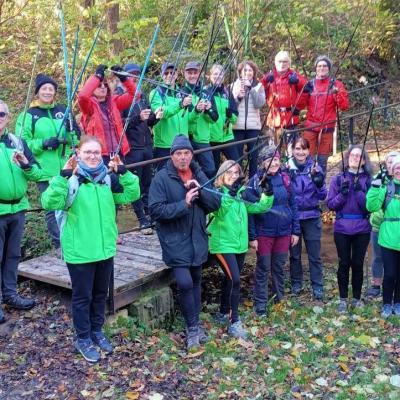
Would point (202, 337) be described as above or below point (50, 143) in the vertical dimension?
below

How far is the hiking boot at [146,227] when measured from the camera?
6.66 meters

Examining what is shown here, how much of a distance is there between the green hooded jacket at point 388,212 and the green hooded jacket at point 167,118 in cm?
→ 237

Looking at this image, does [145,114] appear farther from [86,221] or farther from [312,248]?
[312,248]

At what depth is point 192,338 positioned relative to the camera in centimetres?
519

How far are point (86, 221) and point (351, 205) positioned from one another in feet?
9.62

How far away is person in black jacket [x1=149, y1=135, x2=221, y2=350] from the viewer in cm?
490

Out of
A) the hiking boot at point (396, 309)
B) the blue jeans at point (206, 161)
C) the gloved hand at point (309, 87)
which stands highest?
the gloved hand at point (309, 87)

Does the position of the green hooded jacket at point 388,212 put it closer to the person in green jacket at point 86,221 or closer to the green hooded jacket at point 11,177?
the person in green jacket at point 86,221

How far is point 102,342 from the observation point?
479 centimetres

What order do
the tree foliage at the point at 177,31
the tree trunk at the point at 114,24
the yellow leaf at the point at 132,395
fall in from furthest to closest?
the tree trunk at the point at 114,24
the tree foliage at the point at 177,31
the yellow leaf at the point at 132,395

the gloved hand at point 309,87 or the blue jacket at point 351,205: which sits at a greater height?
the gloved hand at point 309,87

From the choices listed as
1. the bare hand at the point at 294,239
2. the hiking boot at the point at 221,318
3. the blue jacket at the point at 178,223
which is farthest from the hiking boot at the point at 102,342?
the bare hand at the point at 294,239

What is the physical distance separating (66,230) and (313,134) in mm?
4775

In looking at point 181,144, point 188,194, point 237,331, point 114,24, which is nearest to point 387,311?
point 237,331
